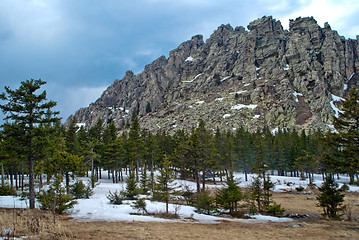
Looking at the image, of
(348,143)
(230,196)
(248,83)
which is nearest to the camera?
(348,143)

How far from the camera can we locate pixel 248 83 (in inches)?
4946

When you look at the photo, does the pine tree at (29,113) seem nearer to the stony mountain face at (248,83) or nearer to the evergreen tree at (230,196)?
the evergreen tree at (230,196)

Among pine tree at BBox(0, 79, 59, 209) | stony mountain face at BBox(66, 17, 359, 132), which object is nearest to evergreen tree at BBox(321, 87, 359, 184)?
pine tree at BBox(0, 79, 59, 209)

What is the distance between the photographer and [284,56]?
129 meters

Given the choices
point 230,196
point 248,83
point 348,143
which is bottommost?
point 230,196

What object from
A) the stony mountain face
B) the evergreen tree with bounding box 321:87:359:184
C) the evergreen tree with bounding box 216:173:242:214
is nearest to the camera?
the evergreen tree with bounding box 321:87:359:184

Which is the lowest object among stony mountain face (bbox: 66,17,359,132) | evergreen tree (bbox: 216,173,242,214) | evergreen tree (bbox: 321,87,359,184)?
evergreen tree (bbox: 216,173,242,214)

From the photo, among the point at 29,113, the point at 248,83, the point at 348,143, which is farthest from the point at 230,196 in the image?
the point at 248,83

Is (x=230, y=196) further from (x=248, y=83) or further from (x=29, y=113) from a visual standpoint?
(x=248, y=83)

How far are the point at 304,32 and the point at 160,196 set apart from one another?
163 meters

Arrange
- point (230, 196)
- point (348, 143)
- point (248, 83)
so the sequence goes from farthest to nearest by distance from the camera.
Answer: point (248, 83)
point (230, 196)
point (348, 143)

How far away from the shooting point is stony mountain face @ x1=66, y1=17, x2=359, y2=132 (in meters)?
99.2

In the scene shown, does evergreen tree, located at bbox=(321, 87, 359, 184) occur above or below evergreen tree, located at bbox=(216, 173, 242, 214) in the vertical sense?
above

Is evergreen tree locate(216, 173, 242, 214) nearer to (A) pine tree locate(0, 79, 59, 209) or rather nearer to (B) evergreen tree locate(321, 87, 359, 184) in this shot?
(B) evergreen tree locate(321, 87, 359, 184)
